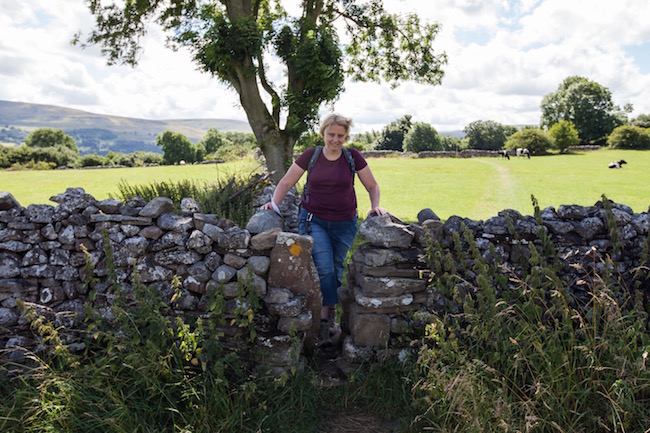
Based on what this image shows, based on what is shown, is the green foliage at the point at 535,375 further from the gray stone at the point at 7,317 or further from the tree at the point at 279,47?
the tree at the point at 279,47

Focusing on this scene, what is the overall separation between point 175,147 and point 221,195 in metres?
79.8

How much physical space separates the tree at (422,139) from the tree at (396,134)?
6320mm

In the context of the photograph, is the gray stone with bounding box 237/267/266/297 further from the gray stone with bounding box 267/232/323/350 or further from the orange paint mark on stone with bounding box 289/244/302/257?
the orange paint mark on stone with bounding box 289/244/302/257

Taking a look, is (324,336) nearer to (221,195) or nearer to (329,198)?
(329,198)

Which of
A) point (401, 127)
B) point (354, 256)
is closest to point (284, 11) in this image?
point (354, 256)

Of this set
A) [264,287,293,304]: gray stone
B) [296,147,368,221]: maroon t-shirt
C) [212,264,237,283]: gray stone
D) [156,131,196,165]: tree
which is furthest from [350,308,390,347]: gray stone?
[156,131,196,165]: tree

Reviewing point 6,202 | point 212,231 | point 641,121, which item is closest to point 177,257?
point 212,231

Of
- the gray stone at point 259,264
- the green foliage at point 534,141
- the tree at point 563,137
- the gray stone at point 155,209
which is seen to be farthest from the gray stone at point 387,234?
the tree at point 563,137

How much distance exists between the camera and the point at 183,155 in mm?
85062

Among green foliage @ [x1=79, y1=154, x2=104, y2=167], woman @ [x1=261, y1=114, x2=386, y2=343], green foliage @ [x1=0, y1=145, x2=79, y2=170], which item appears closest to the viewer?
woman @ [x1=261, y1=114, x2=386, y2=343]

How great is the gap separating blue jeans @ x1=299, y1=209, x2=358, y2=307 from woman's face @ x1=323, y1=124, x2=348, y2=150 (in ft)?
2.67

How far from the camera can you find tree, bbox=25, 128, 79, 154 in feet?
→ 294

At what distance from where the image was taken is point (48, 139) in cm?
9119

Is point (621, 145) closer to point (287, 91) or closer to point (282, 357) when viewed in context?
point (287, 91)
